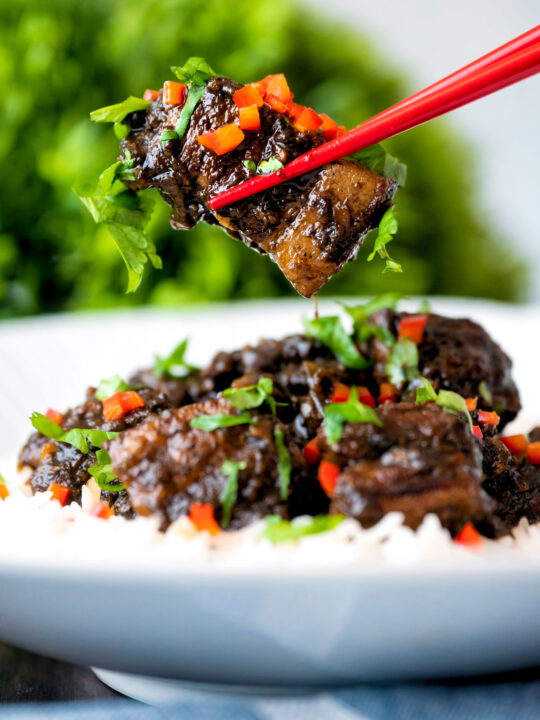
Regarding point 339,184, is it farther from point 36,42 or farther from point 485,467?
point 36,42

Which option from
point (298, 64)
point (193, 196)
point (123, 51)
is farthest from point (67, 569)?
point (298, 64)

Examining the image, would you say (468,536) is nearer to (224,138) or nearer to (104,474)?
(104,474)

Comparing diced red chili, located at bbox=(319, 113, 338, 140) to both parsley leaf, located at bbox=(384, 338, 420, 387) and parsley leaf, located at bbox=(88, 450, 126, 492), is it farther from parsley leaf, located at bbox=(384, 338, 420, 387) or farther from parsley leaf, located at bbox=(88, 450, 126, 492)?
parsley leaf, located at bbox=(88, 450, 126, 492)

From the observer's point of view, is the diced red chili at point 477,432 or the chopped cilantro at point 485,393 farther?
the chopped cilantro at point 485,393

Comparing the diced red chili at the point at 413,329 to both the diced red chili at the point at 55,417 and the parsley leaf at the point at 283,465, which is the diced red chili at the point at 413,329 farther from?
the diced red chili at the point at 55,417

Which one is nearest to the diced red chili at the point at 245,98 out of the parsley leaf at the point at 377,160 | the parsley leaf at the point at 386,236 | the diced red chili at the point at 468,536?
the parsley leaf at the point at 377,160

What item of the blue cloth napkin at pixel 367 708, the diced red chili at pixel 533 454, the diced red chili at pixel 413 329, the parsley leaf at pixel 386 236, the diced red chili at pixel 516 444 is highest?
the parsley leaf at pixel 386 236
